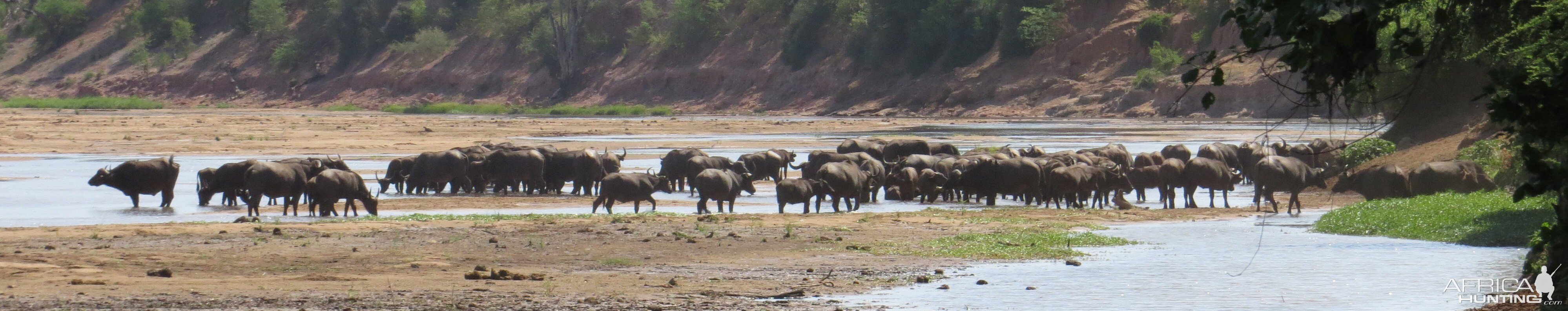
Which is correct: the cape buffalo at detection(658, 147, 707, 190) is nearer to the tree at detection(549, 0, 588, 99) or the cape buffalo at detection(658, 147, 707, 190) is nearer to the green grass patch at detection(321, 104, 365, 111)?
the tree at detection(549, 0, 588, 99)

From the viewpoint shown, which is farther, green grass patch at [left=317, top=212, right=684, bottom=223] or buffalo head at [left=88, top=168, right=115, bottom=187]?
buffalo head at [left=88, top=168, right=115, bottom=187]

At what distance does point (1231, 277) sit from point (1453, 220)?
4.49 m

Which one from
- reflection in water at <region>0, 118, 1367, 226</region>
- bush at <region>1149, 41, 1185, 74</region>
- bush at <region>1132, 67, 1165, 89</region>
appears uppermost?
bush at <region>1149, 41, 1185, 74</region>

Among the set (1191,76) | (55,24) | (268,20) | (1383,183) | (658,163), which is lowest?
(658,163)

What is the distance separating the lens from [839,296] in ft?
32.7

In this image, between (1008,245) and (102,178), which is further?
(102,178)

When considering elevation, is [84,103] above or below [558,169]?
above

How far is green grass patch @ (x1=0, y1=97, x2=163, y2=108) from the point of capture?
284 feet

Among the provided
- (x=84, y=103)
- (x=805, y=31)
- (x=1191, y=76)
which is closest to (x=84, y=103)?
(x=84, y=103)

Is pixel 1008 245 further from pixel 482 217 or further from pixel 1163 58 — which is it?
pixel 1163 58

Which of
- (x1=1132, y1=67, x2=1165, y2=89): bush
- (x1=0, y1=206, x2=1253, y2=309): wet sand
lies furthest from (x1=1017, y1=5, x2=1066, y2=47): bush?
(x1=0, y1=206, x2=1253, y2=309): wet sand

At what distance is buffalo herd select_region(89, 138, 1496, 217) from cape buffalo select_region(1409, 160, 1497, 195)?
0.02 metres

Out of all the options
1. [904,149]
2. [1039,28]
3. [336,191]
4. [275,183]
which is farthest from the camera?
[1039,28]

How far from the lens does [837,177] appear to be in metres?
20.2
